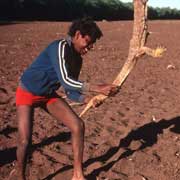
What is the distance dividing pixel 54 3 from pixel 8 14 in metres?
6.70

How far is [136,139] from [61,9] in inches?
1562

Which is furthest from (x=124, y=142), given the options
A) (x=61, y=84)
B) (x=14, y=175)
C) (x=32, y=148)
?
(x=61, y=84)

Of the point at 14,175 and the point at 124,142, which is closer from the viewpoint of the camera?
the point at 14,175

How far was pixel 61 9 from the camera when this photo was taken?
152 ft

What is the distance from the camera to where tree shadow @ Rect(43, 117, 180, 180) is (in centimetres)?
615

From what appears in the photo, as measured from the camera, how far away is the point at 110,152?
6.77 metres

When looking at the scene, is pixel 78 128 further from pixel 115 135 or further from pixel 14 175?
pixel 115 135

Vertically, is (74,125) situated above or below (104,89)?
below

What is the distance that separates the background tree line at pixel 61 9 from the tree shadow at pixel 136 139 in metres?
27.3

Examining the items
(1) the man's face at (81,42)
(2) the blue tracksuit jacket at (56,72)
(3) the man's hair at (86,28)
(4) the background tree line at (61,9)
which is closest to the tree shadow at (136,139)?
(2) the blue tracksuit jacket at (56,72)

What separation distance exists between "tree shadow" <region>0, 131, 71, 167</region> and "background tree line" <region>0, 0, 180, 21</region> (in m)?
28.1

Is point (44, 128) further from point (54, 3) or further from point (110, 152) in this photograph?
point (54, 3)

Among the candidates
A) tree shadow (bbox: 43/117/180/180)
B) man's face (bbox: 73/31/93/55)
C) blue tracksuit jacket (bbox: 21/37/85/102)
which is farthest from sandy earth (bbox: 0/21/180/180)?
man's face (bbox: 73/31/93/55)

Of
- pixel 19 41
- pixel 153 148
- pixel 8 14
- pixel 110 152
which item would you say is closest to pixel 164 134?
pixel 153 148
